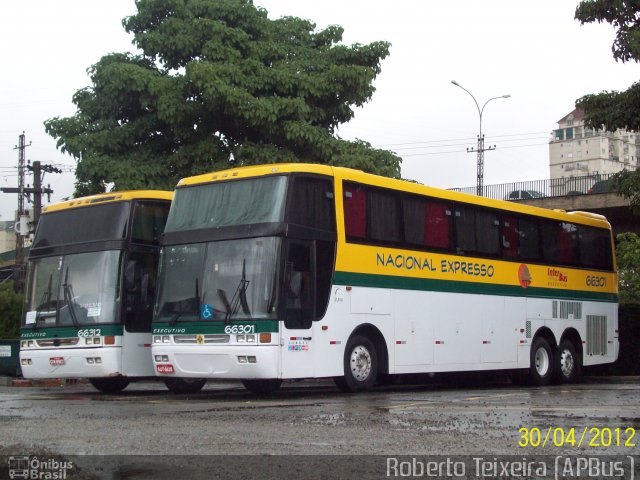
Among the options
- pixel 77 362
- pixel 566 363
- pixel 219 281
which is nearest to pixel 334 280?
pixel 219 281

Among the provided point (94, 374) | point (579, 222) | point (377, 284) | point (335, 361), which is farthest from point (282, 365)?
point (579, 222)

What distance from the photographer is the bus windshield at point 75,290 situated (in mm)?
16688

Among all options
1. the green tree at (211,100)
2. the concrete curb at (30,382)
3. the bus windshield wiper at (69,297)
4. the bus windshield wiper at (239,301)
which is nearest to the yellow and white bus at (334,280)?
the bus windshield wiper at (239,301)

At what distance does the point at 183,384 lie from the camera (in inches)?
681

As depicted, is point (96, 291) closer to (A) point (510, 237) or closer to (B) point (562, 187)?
(A) point (510, 237)

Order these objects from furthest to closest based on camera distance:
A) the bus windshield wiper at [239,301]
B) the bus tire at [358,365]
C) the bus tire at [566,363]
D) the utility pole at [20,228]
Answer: the utility pole at [20,228] → the bus tire at [566,363] → the bus tire at [358,365] → the bus windshield wiper at [239,301]

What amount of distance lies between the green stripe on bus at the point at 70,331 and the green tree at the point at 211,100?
8.13 meters

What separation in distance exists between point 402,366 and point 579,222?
791cm

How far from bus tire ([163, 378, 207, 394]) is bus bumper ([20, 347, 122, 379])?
94cm

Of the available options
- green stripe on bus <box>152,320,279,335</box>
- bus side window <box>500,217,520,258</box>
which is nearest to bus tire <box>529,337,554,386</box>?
bus side window <box>500,217,520,258</box>

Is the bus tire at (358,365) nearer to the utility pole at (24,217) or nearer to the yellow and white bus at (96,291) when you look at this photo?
the yellow and white bus at (96,291)

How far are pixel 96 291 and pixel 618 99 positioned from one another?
12.0 metres

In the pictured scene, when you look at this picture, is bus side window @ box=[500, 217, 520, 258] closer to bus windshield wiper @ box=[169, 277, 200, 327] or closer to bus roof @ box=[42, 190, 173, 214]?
bus roof @ box=[42, 190, 173, 214]

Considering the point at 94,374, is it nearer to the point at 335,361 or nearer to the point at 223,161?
the point at 335,361
